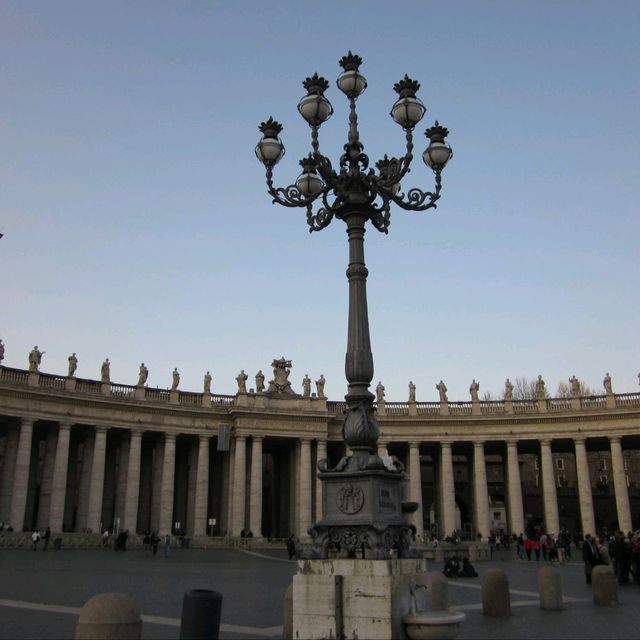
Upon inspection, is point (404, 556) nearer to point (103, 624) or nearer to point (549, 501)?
point (103, 624)

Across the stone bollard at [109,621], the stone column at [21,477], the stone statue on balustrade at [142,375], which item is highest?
the stone statue on balustrade at [142,375]

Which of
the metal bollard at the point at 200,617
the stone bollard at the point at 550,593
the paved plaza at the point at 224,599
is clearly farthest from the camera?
the stone bollard at the point at 550,593

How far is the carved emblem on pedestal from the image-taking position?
1130 cm

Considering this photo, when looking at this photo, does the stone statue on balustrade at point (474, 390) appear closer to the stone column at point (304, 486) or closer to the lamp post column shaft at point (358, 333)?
the stone column at point (304, 486)

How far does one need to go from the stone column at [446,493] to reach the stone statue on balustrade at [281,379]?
15284mm

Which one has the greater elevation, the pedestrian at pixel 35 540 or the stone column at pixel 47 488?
the stone column at pixel 47 488

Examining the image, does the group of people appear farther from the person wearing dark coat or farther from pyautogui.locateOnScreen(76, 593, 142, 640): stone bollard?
pyautogui.locateOnScreen(76, 593, 142, 640): stone bollard

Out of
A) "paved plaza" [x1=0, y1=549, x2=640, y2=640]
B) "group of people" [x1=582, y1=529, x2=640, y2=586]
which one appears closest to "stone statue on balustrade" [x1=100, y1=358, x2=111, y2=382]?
"paved plaza" [x1=0, y1=549, x2=640, y2=640]

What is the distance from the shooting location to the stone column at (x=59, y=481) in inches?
1997

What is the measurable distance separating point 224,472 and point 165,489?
675 cm

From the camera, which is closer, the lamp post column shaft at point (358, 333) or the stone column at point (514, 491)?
the lamp post column shaft at point (358, 333)

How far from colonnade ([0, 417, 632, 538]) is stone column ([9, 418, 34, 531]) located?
0.25ft

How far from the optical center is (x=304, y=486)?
60.7 metres

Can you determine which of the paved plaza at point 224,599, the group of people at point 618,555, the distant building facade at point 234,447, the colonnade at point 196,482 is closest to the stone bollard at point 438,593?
the paved plaza at point 224,599
